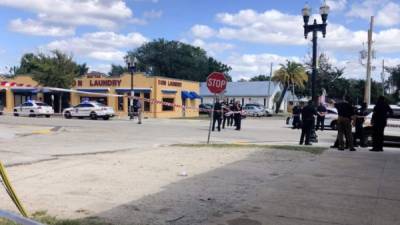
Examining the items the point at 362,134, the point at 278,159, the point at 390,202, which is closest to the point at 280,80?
the point at 362,134

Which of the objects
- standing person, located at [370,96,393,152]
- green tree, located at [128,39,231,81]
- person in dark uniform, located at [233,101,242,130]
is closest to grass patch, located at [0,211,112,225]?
standing person, located at [370,96,393,152]

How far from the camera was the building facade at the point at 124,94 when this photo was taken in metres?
52.2

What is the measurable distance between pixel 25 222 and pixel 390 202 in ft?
17.7

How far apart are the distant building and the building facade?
25.8 metres

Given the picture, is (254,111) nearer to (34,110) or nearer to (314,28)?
(34,110)

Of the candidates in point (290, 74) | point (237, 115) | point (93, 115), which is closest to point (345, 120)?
point (237, 115)

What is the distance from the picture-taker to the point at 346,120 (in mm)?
15344

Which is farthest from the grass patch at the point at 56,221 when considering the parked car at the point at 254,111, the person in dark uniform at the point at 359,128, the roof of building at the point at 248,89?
the roof of building at the point at 248,89

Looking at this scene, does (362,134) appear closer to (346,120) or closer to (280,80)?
(346,120)

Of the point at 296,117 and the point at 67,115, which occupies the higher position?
the point at 296,117

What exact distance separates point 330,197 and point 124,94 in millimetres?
46159

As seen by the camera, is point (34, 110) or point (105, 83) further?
point (105, 83)

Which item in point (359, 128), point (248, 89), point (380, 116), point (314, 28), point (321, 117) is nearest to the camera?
point (380, 116)

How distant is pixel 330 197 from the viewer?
26.3 ft
